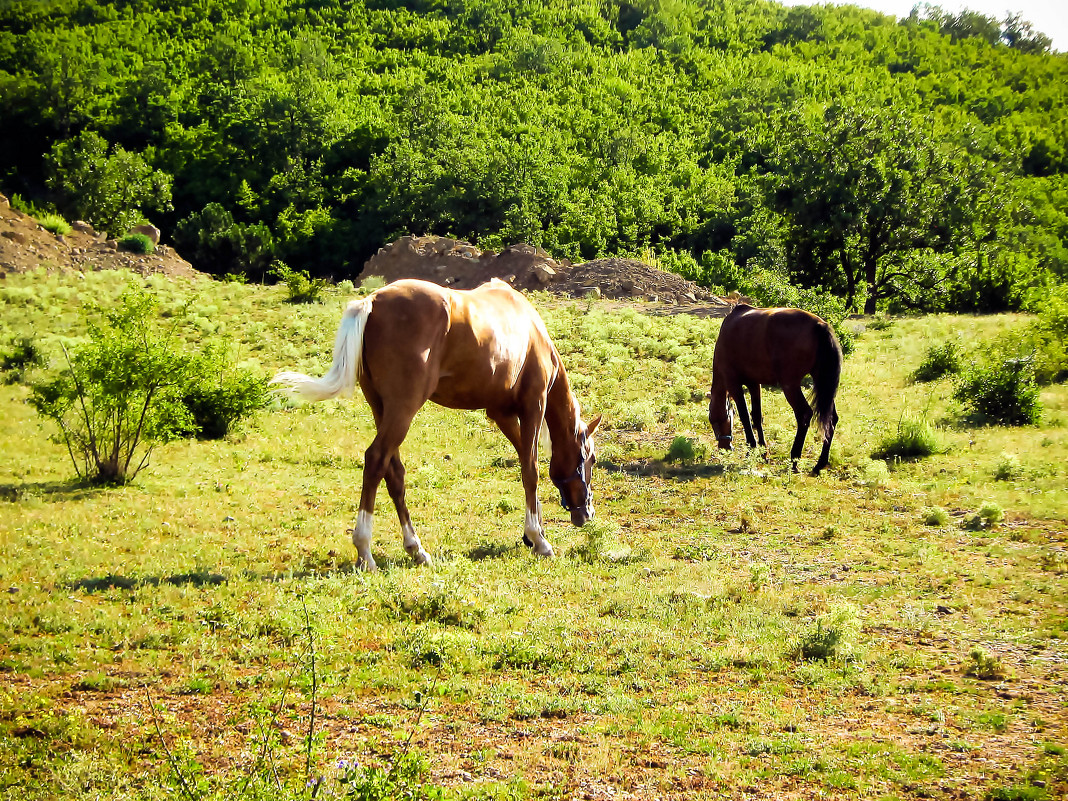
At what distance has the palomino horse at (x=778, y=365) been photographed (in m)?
13.0

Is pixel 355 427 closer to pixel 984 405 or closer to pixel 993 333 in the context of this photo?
pixel 984 405

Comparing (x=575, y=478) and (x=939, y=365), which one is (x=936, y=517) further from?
(x=939, y=365)

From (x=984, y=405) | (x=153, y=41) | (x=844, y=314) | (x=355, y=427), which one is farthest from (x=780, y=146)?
(x=153, y=41)

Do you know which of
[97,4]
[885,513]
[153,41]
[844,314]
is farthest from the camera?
[97,4]

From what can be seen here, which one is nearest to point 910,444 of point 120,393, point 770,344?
point 770,344

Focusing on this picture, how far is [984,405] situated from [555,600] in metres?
10.7

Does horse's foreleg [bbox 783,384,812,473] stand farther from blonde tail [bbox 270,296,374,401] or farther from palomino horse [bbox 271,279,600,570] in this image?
blonde tail [bbox 270,296,374,401]

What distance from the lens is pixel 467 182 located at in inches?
2156

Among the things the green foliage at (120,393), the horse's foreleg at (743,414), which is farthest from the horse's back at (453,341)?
the horse's foreleg at (743,414)

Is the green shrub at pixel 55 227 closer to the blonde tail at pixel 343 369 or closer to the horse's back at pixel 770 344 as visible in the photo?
the horse's back at pixel 770 344

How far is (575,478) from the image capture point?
10188 millimetres

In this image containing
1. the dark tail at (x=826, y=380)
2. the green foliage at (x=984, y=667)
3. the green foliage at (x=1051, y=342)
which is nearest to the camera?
the green foliage at (x=984, y=667)

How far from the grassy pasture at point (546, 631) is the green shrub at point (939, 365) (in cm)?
549

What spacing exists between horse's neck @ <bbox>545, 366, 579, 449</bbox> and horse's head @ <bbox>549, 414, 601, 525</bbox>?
9 cm
